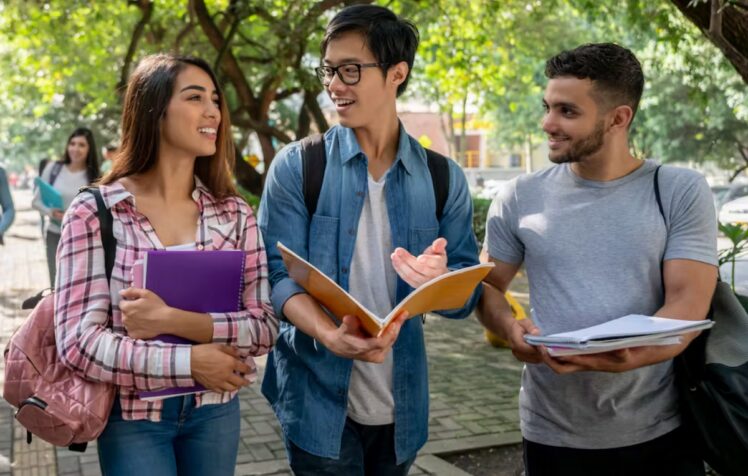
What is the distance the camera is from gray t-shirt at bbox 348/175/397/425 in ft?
8.41

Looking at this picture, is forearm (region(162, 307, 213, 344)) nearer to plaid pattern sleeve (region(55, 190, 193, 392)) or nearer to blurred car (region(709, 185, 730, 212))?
plaid pattern sleeve (region(55, 190, 193, 392))

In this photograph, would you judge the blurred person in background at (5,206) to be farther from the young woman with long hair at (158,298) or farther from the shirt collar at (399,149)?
the shirt collar at (399,149)

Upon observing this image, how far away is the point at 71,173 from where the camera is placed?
788cm

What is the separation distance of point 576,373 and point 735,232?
1.58m

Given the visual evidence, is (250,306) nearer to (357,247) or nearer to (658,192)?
(357,247)

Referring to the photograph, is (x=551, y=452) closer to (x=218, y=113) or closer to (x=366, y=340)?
(x=366, y=340)

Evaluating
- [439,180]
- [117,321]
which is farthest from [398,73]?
[117,321]

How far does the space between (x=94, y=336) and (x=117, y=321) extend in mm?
108

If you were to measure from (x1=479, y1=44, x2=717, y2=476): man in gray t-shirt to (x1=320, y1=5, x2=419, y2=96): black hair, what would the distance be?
52 centimetres

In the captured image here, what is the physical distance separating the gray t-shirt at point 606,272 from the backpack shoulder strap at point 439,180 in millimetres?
280

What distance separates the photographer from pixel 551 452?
2.64 metres

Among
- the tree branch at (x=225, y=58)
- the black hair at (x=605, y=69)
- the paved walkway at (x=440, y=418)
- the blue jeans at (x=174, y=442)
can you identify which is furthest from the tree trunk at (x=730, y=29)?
the tree branch at (x=225, y=58)

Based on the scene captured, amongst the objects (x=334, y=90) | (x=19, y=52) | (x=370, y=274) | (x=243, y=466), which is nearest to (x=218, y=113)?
(x=334, y=90)

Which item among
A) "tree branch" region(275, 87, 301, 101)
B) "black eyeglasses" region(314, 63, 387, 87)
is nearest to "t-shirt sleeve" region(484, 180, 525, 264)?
"black eyeglasses" region(314, 63, 387, 87)
